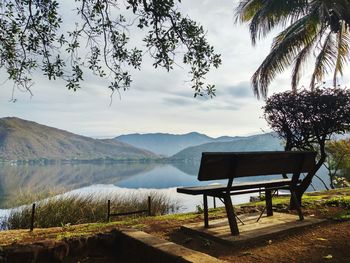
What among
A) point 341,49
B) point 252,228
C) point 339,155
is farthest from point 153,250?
point 339,155

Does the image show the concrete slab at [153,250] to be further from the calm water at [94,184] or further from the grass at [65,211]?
the calm water at [94,184]

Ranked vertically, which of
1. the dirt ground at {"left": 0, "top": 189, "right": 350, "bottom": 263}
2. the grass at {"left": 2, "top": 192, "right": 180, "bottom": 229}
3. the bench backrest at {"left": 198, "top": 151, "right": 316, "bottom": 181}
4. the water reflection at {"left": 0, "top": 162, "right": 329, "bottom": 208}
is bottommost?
the water reflection at {"left": 0, "top": 162, "right": 329, "bottom": 208}

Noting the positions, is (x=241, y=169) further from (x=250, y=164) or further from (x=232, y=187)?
(x=232, y=187)

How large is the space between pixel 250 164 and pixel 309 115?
4287 millimetres

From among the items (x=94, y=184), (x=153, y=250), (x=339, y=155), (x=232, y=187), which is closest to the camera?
(x=153, y=250)

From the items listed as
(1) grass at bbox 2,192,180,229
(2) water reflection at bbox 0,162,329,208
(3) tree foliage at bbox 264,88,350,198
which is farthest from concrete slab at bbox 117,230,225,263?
(2) water reflection at bbox 0,162,329,208

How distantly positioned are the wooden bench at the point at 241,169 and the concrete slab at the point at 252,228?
0.16 meters

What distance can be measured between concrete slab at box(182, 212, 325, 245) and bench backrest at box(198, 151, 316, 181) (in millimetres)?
784

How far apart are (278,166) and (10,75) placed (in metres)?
4.40

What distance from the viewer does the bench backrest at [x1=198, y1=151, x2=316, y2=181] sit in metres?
4.57

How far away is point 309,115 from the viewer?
847 centimetres

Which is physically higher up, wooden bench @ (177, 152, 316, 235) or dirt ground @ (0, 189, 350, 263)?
wooden bench @ (177, 152, 316, 235)

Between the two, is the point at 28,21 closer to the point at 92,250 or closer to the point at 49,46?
the point at 49,46

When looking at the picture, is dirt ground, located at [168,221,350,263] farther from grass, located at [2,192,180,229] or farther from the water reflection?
the water reflection
